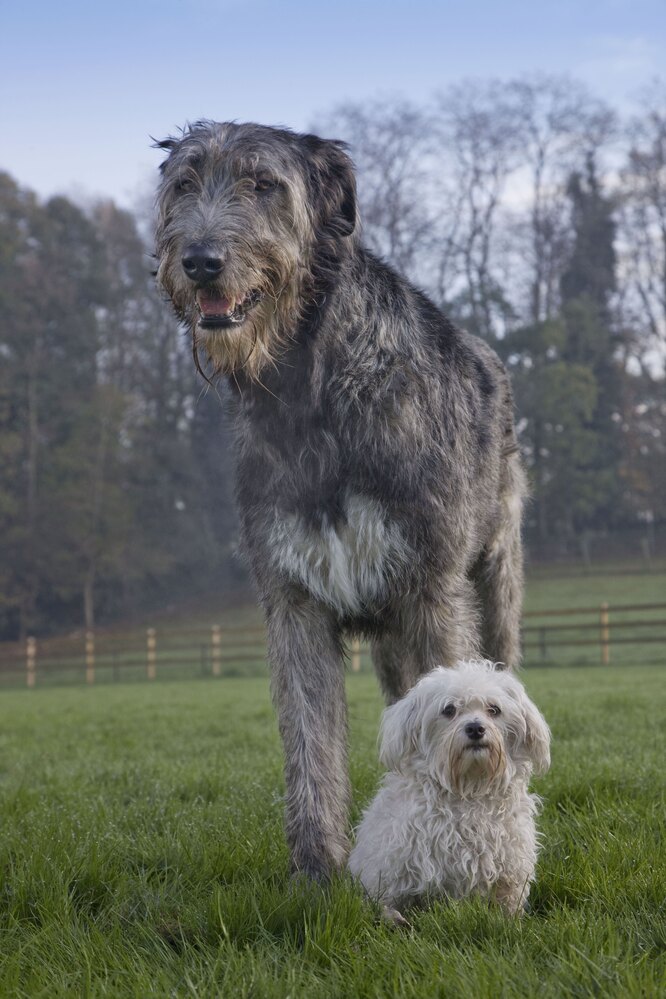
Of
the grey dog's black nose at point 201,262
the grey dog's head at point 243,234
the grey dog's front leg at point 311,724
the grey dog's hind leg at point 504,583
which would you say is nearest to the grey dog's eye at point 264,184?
the grey dog's head at point 243,234

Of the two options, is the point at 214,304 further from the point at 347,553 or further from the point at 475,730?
the point at 475,730

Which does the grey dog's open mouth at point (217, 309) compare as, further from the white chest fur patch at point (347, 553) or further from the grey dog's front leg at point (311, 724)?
the grey dog's front leg at point (311, 724)

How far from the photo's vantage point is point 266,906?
3133mm

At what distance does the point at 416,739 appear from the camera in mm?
3582

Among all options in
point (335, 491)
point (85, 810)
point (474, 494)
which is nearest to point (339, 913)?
point (335, 491)

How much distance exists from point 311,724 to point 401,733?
0.36m

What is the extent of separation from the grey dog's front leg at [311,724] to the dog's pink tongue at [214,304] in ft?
3.46

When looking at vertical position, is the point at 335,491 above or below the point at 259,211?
below

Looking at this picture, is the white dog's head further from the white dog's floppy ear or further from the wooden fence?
the wooden fence

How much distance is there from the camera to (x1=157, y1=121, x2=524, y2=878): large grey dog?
3486mm

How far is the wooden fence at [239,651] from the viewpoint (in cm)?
2197

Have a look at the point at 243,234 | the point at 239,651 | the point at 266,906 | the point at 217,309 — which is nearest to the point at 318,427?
the point at 217,309

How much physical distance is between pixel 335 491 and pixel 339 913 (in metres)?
1.34

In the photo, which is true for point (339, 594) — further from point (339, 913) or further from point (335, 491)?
point (339, 913)
